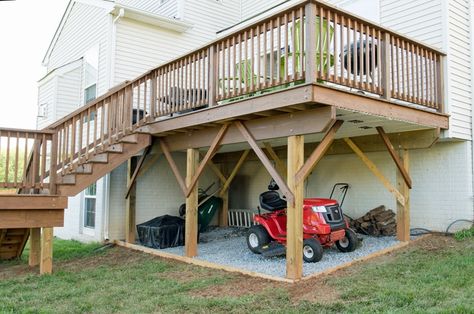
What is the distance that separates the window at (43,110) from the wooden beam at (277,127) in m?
7.33

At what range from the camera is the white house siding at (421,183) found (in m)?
6.87

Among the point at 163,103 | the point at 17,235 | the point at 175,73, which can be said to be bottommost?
the point at 17,235

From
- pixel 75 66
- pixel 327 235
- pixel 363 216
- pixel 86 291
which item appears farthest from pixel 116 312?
pixel 75 66

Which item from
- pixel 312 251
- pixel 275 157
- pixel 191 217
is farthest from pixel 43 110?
pixel 312 251

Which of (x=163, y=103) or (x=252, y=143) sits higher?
(x=163, y=103)

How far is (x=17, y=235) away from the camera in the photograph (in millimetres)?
7484

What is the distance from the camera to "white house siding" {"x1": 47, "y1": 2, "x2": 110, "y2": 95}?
32.4 ft

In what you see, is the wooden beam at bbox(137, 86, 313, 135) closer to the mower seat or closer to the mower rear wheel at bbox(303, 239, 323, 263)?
the mower seat

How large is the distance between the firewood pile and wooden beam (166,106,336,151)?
310cm

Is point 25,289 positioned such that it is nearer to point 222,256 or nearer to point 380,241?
point 222,256

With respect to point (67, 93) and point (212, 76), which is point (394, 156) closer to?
point (212, 76)

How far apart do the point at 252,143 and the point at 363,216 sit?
3229 mm

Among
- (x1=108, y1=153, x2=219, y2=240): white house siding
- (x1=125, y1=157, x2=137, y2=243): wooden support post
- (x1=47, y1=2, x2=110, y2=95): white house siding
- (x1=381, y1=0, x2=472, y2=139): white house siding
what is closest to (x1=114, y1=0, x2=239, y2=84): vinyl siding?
(x1=47, y1=2, x2=110, y2=95): white house siding

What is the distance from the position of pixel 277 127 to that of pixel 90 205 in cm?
625
